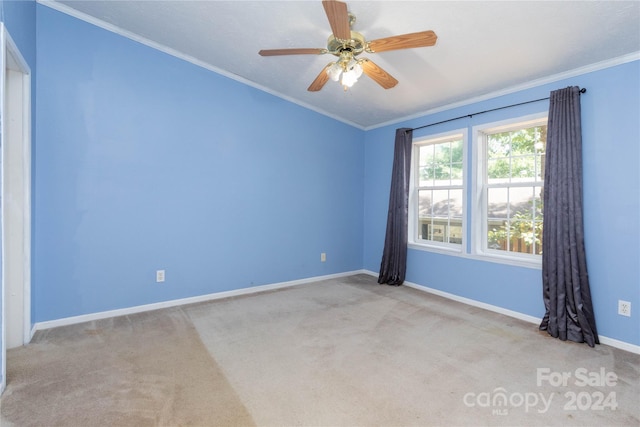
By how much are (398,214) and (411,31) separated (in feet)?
7.76

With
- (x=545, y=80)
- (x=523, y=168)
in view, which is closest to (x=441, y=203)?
(x=523, y=168)

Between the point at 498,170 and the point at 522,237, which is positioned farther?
the point at 498,170

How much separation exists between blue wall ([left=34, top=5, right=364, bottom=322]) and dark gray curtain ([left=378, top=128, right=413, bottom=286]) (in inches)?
39.5

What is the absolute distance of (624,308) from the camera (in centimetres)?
250

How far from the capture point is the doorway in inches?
92.4

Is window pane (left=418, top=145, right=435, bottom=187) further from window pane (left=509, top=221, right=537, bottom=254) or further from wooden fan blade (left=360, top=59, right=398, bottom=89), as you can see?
wooden fan blade (left=360, top=59, right=398, bottom=89)

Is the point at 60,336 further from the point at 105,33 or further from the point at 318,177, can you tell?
the point at 318,177

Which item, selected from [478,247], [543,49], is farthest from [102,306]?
[543,49]

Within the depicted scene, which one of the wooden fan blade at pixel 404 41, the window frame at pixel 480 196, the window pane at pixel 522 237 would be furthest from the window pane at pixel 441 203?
the wooden fan blade at pixel 404 41

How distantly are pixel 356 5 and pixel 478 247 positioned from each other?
2.83 meters

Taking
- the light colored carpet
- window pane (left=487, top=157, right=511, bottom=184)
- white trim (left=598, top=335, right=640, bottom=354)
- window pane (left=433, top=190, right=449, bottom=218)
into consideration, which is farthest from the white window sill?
window pane (left=487, top=157, right=511, bottom=184)

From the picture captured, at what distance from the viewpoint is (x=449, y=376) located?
205 centimetres

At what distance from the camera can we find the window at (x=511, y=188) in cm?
316

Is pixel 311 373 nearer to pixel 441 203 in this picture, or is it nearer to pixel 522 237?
pixel 522 237
